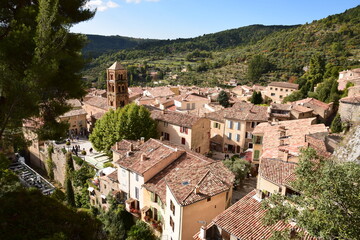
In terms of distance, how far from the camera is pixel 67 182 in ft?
93.8

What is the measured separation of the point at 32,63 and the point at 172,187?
11.9 metres

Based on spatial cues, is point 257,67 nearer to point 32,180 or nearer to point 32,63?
point 32,180

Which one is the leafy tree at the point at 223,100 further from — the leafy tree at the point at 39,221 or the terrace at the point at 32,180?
the leafy tree at the point at 39,221

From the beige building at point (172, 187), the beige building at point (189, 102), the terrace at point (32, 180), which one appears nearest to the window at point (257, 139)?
the beige building at point (172, 187)

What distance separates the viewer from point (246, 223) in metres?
13.4

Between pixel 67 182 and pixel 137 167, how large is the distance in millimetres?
11449

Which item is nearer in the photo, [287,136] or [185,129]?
[287,136]

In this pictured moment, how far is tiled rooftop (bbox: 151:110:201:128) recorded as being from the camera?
3437 cm

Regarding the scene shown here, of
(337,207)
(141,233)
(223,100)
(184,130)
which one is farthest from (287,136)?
(223,100)

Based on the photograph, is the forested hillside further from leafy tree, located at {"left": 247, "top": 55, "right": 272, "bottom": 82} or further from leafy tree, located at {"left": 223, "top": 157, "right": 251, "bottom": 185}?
leafy tree, located at {"left": 223, "top": 157, "right": 251, "bottom": 185}

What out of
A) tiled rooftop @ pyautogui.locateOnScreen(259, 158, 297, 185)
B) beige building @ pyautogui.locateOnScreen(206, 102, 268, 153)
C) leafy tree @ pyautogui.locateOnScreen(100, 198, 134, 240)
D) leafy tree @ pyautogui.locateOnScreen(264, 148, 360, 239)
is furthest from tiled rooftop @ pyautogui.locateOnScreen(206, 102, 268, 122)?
leafy tree @ pyautogui.locateOnScreen(264, 148, 360, 239)

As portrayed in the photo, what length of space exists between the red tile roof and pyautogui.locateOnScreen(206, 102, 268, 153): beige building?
2191cm

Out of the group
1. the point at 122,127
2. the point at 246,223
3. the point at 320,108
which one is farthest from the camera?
the point at 320,108

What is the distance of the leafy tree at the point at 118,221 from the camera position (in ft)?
69.6
